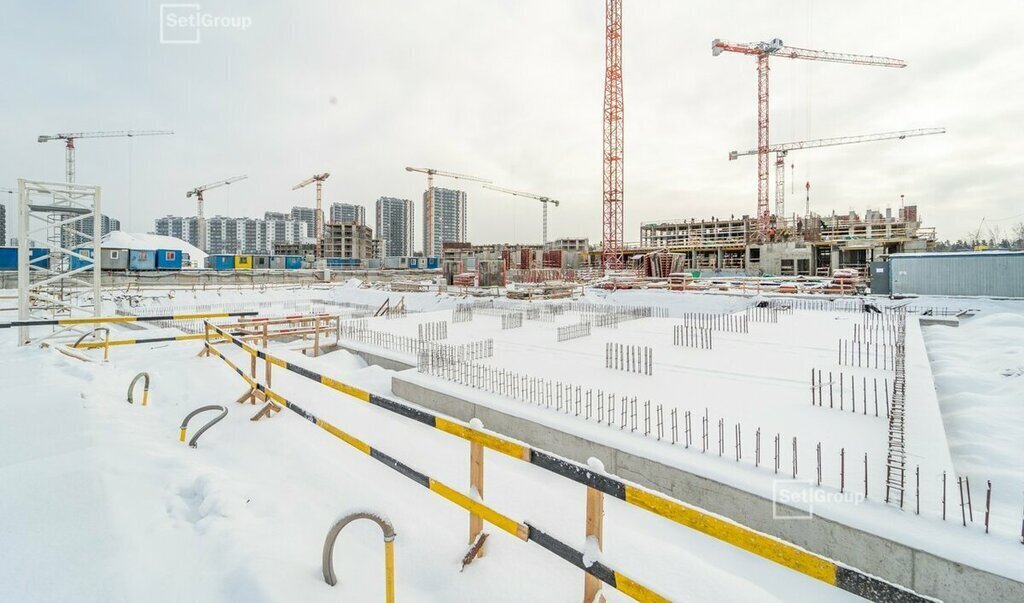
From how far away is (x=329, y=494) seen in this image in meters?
3.76

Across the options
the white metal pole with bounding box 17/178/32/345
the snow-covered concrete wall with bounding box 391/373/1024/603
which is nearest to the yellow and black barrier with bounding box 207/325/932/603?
the snow-covered concrete wall with bounding box 391/373/1024/603

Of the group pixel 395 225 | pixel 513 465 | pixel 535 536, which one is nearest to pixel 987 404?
pixel 513 465

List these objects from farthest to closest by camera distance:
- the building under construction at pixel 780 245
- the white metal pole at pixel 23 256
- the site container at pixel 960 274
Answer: the building under construction at pixel 780 245
the site container at pixel 960 274
the white metal pole at pixel 23 256

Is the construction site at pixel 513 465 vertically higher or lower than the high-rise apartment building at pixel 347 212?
lower

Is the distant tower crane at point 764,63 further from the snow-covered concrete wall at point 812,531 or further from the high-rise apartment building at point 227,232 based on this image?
the high-rise apartment building at point 227,232

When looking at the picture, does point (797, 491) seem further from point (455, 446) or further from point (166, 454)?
point (166, 454)

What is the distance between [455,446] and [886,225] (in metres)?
87.5

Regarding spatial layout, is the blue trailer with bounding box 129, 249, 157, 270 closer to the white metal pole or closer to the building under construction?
the white metal pole

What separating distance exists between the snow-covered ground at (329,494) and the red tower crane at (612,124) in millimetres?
46447

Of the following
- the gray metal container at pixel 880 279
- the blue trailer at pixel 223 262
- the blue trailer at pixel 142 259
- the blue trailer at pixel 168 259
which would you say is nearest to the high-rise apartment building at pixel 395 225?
the blue trailer at pixel 223 262

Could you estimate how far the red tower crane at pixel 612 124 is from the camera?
54156 millimetres

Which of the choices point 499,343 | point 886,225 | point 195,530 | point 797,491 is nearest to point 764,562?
point 797,491

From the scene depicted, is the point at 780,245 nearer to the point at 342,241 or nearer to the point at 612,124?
the point at 612,124

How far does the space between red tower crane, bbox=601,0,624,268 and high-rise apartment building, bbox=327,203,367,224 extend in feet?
472
